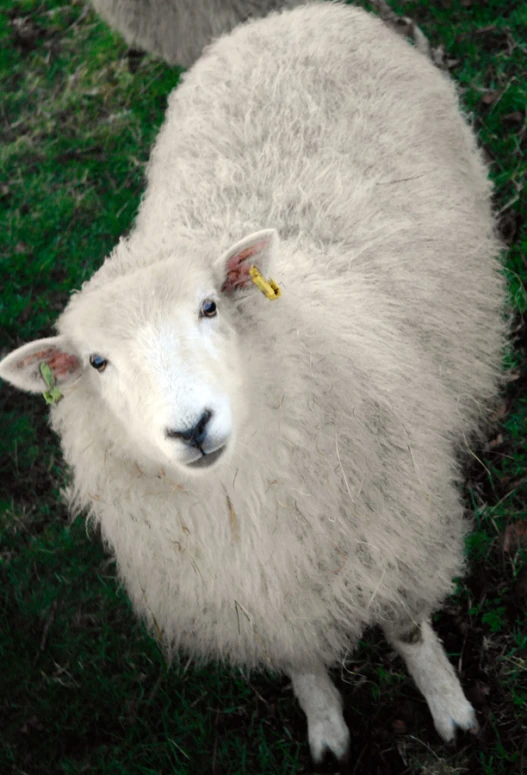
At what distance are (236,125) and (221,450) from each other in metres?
1.82

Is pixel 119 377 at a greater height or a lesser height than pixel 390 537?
greater

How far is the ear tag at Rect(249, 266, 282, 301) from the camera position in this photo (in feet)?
7.47

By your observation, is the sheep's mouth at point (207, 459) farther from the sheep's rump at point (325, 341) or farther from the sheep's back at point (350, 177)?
the sheep's back at point (350, 177)

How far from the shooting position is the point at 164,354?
203cm

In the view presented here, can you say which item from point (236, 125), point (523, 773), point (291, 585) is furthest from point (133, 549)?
point (236, 125)

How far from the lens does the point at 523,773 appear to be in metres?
2.73

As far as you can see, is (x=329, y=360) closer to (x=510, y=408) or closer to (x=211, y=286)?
(x=211, y=286)

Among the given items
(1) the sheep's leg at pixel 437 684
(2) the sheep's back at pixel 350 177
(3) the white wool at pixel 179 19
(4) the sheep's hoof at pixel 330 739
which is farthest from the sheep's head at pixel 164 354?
(3) the white wool at pixel 179 19

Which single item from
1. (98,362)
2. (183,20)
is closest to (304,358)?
(98,362)

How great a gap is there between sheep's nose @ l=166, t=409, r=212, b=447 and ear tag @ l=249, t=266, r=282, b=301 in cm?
52

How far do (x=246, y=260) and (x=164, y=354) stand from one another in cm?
49

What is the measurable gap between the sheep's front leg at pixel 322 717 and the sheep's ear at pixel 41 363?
155cm

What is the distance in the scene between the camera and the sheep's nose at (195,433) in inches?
74.8

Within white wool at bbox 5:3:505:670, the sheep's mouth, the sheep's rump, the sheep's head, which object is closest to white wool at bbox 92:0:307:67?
the sheep's rump
